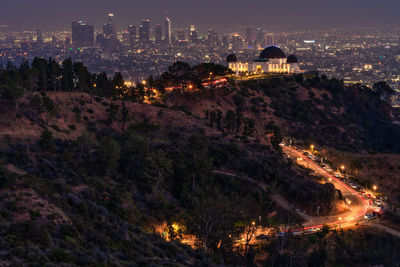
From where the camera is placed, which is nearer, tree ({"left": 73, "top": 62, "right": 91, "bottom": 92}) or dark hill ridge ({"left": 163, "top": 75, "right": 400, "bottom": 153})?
tree ({"left": 73, "top": 62, "right": 91, "bottom": 92})

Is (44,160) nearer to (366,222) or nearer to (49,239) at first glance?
(49,239)

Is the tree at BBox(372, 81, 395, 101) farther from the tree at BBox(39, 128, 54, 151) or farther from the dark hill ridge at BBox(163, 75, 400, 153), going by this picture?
the tree at BBox(39, 128, 54, 151)

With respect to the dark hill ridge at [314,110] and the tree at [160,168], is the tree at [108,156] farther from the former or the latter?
the dark hill ridge at [314,110]

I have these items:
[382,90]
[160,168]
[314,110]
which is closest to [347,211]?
[160,168]

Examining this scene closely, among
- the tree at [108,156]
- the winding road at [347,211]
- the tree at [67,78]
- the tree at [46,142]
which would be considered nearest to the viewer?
the tree at [46,142]

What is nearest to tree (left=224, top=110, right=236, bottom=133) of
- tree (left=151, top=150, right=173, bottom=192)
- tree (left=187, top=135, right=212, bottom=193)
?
tree (left=187, top=135, right=212, bottom=193)

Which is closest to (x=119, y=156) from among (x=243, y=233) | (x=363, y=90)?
(x=243, y=233)

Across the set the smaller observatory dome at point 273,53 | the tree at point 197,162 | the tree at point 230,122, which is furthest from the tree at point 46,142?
the smaller observatory dome at point 273,53

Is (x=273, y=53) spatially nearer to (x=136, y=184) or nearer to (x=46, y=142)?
(x=136, y=184)

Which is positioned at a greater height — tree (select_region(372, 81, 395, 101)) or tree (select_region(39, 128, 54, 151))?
tree (select_region(39, 128, 54, 151))
